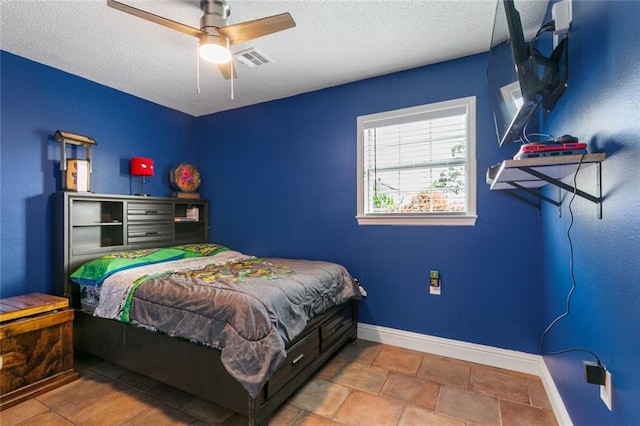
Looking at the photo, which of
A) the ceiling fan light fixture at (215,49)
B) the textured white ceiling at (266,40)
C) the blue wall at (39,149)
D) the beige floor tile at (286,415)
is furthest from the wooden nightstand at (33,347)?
the ceiling fan light fixture at (215,49)

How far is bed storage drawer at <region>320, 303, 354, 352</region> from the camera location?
7.71 ft

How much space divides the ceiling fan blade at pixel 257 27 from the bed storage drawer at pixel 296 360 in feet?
6.49

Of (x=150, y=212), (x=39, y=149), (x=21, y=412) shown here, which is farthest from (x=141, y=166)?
(x=21, y=412)

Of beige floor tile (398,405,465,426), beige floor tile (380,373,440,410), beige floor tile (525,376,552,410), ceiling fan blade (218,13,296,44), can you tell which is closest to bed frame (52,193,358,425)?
beige floor tile (380,373,440,410)

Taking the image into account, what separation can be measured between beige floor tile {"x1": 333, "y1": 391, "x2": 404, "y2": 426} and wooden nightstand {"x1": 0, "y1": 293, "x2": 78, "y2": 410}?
207cm

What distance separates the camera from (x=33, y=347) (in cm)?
210

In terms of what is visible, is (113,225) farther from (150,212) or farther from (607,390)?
(607,390)

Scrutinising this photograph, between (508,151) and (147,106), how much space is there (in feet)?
12.6

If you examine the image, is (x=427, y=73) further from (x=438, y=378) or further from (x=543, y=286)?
(x=438, y=378)

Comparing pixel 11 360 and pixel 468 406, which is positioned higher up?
pixel 11 360

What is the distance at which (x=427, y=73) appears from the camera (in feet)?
9.00

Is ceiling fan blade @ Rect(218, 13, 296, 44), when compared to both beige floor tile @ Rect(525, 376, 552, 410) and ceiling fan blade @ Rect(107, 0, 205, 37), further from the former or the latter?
beige floor tile @ Rect(525, 376, 552, 410)

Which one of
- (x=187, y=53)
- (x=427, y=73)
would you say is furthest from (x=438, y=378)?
(x=187, y=53)

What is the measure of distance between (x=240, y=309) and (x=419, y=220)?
1790 mm
